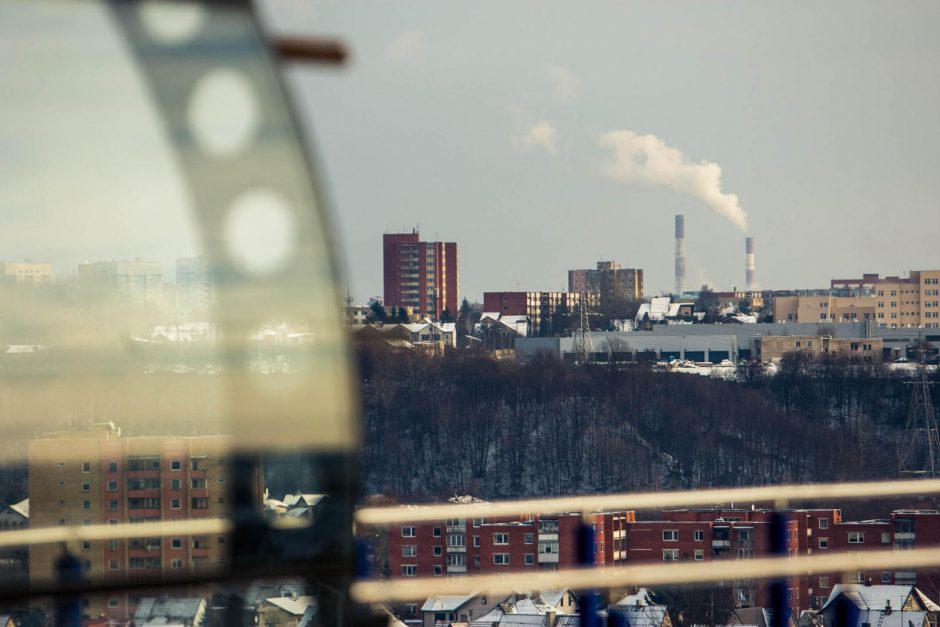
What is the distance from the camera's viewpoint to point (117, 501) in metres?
1.09

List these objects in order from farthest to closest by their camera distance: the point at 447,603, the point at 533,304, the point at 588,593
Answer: the point at 533,304, the point at 447,603, the point at 588,593

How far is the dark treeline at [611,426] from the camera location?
1606 inches

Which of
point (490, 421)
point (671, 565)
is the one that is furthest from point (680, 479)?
point (671, 565)

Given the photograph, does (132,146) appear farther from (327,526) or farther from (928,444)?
(928,444)

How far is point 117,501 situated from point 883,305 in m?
68.1

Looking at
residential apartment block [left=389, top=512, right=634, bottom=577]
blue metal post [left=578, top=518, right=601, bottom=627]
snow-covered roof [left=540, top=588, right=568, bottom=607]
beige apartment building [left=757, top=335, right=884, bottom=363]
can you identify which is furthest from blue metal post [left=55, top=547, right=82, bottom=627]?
beige apartment building [left=757, top=335, right=884, bottom=363]

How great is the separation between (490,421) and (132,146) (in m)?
42.4

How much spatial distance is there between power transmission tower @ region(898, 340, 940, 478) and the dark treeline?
0.42m

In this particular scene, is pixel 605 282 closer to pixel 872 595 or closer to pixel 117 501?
pixel 872 595

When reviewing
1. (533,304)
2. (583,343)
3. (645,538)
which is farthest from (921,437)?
(645,538)

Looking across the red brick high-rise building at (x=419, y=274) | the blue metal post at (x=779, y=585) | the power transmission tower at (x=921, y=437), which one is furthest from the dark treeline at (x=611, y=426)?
the blue metal post at (x=779, y=585)

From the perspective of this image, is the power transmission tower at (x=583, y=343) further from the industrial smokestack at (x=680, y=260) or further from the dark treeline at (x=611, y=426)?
the industrial smokestack at (x=680, y=260)

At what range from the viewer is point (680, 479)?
40781 mm

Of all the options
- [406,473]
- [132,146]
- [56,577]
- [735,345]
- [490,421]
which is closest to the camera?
[56,577]
